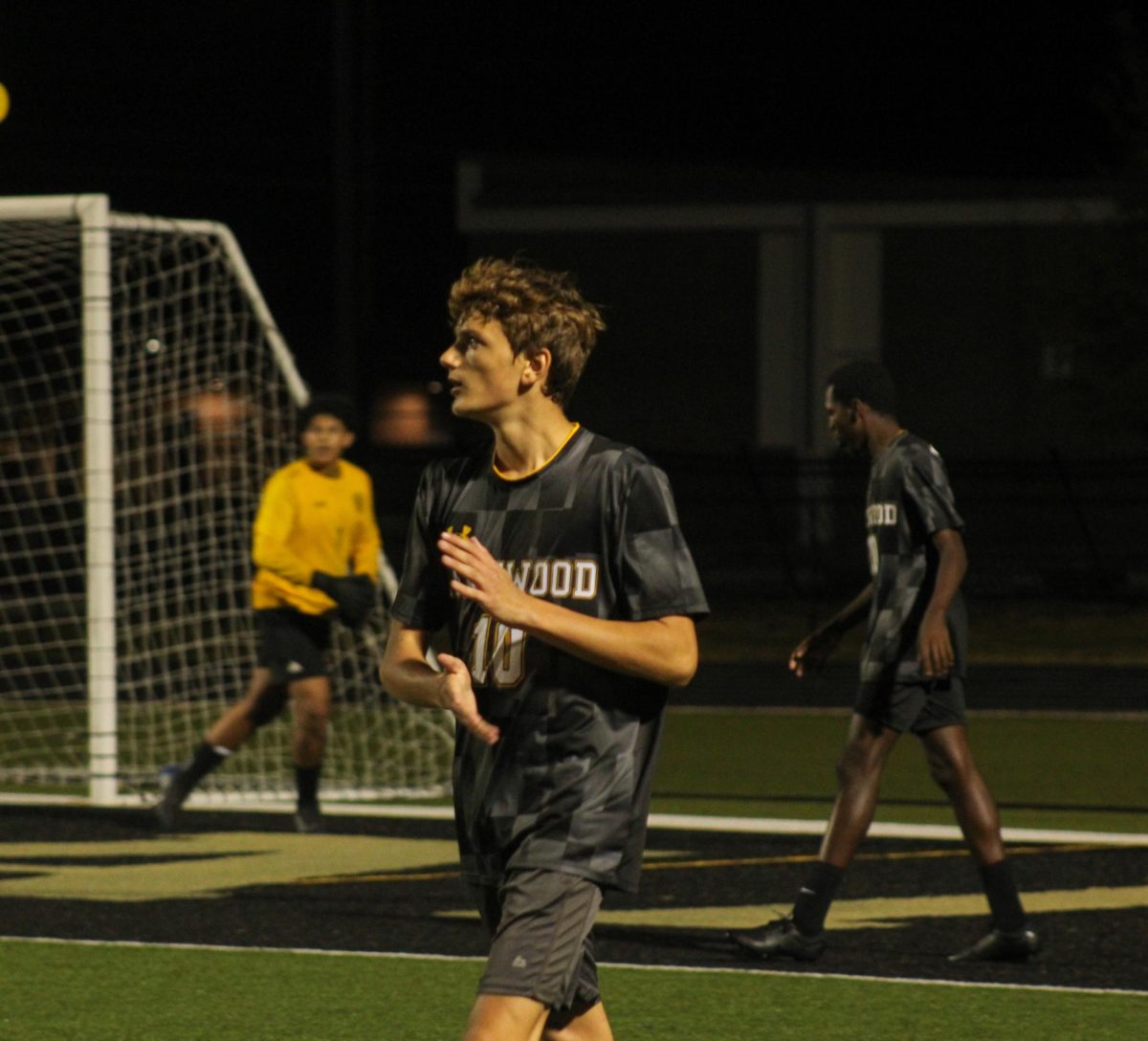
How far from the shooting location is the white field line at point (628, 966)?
778cm

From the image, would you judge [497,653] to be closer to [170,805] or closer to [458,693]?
[458,693]

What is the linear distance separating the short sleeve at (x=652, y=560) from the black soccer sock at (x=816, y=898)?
3.41m

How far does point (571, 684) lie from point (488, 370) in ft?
1.97

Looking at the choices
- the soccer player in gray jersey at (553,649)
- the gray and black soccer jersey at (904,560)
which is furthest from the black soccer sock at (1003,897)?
the soccer player in gray jersey at (553,649)

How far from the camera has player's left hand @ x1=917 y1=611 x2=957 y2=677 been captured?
7949 millimetres

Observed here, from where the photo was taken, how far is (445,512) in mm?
4969

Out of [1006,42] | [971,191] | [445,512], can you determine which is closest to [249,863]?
[445,512]

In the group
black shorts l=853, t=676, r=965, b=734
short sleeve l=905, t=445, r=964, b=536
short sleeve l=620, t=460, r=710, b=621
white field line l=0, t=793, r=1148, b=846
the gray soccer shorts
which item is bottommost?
white field line l=0, t=793, r=1148, b=846

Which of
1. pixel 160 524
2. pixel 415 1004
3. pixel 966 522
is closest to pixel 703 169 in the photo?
pixel 966 522

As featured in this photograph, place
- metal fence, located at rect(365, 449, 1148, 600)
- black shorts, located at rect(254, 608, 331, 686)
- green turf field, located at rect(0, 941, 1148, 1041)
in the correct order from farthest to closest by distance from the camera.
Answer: metal fence, located at rect(365, 449, 1148, 600) → black shorts, located at rect(254, 608, 331, 686) → green turf field, located at rect(0, 941, 1148, 1041)

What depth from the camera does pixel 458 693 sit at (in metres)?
4.54

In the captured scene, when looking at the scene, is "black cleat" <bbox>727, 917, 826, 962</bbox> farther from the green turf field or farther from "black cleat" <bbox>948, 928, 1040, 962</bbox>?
"black cleat" <bbox>948, 928, 1040, 962</bbox>

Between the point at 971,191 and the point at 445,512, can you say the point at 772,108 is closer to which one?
the point at 971,191

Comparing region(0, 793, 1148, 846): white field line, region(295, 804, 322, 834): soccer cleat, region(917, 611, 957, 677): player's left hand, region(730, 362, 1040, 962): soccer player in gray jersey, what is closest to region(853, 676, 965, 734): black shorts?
region(730, 362, 1040, 962): soccer player in gray jersey
